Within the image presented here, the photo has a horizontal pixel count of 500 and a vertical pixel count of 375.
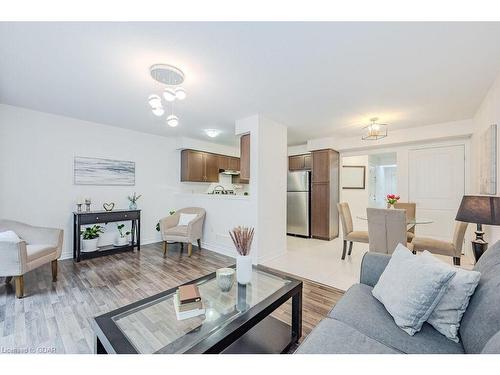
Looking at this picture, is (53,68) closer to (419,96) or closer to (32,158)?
(32,158)

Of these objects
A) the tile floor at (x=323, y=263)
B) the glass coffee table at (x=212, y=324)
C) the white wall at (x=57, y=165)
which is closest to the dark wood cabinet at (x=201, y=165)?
the white wall at (x=57, y=165)

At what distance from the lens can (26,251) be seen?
2270 mm

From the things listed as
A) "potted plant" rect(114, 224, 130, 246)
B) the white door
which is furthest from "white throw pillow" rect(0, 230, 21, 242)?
the white door

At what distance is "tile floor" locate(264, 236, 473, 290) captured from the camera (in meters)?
2.76

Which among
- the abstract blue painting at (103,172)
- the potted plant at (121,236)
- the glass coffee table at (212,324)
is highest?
the abstract blue painting at (103,172)

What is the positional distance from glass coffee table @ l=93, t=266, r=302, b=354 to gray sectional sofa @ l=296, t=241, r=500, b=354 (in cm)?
39

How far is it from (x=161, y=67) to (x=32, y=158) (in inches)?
112

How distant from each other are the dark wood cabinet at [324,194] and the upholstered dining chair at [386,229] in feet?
6.32

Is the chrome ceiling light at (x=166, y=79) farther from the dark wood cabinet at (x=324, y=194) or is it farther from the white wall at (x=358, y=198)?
the white wall at (x=358, y=198)

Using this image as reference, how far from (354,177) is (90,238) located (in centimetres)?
627

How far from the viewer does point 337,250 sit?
4051mm

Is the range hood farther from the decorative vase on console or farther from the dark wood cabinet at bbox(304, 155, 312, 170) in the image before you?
the decorative vase on console

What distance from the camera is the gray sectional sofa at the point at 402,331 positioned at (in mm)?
935

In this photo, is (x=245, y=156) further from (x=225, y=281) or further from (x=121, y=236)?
(x=121, y=236)
